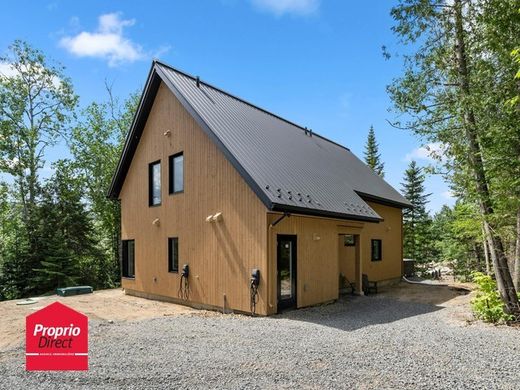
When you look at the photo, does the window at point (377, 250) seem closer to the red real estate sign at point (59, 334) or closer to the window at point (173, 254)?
the window at point (173, 254)

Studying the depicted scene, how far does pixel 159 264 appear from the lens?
40.9ft

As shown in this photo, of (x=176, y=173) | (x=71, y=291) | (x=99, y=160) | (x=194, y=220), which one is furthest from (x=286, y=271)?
(x=99, y=160)

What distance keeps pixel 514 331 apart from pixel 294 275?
4645 millimetres

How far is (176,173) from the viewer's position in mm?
12016

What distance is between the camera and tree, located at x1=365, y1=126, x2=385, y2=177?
39.8 metres

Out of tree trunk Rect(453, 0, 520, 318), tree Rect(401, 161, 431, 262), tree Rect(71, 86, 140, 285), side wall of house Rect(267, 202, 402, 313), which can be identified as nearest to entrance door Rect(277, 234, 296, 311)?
side wall of house Rect(267, 202, 402, 313)

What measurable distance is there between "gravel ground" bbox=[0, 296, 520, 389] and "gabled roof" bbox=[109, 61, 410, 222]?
9.38ft

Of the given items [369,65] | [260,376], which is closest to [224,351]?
[260,376]

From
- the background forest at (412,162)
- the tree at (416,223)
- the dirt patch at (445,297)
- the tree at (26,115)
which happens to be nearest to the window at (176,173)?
the background forest at (412,162)

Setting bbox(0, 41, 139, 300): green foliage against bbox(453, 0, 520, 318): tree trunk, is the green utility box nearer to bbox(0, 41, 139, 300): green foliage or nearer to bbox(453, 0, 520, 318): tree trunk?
bbox(0, 41, 139, 300): green foliage

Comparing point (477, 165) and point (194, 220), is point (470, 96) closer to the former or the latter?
point (477, 165)

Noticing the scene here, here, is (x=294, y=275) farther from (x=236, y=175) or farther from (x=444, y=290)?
(x=444, y=290)

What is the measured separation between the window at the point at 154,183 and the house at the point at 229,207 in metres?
0.03

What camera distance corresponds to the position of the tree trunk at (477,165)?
835cm
